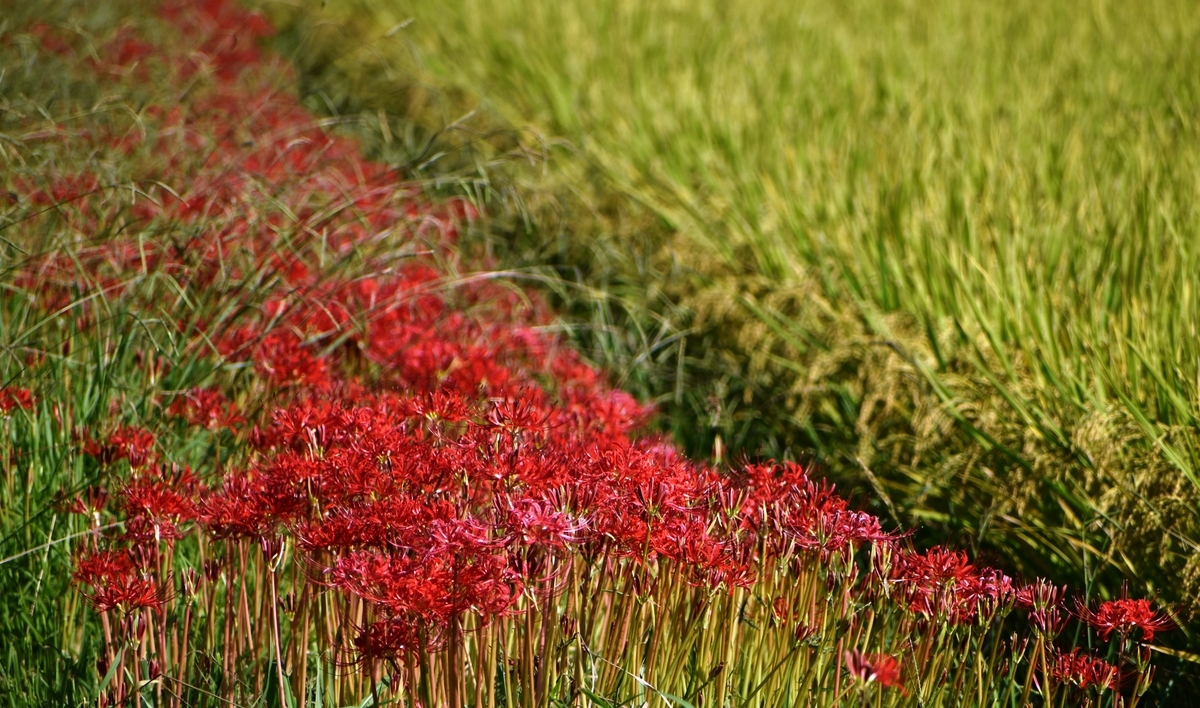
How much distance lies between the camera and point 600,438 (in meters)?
1.89

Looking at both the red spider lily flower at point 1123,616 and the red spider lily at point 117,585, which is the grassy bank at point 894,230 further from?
the red spider lily at point 117,585

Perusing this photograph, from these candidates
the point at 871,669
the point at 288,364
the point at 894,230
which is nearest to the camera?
the point at 871,669

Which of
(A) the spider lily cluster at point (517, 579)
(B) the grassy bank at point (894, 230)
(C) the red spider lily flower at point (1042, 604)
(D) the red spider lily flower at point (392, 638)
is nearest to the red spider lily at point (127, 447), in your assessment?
(A) the spider lily cluster at point (517, 579)

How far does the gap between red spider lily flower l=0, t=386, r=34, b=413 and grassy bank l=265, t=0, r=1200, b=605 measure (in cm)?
101

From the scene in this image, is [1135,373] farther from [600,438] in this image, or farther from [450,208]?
[450,208]

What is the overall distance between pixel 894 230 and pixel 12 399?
2.25m

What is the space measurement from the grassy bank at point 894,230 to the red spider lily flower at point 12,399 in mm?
1012

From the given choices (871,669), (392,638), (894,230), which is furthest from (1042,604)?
(894,230)

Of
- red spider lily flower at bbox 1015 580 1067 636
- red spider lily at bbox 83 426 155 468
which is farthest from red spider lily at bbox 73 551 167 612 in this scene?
red spider lily flower at bbox 1015 580 1067 636

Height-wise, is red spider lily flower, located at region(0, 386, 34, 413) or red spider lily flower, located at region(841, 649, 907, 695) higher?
red spider lily flower, located at region(0, 386, 34, 413)

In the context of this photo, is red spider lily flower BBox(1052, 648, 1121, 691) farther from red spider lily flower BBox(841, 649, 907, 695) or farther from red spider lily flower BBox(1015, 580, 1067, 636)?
red spider lily flower BBox(841, 649, 907, 695)

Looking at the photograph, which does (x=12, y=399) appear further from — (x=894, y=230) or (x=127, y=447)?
(x=894, y=230)

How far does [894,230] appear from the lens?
3.29m

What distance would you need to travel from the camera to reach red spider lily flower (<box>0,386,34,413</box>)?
193 cm
